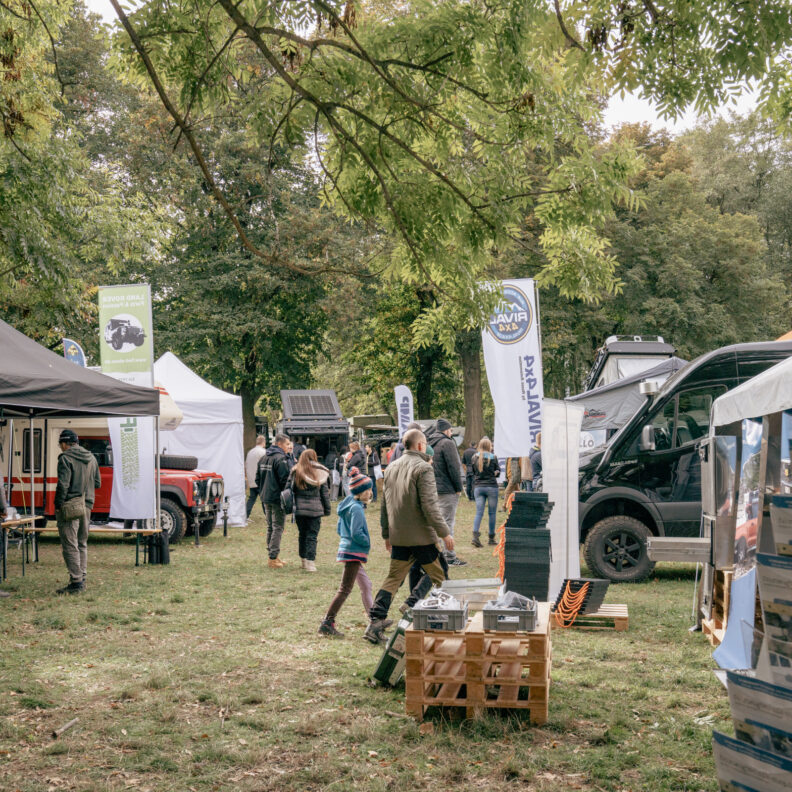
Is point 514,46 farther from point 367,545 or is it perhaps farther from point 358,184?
point 367,545

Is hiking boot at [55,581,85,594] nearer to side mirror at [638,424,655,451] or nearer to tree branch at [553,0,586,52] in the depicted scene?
side mirror at [638,424,655,451]

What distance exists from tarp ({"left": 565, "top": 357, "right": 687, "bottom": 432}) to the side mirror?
366 cm

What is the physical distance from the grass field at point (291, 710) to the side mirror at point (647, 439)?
227 centimetres

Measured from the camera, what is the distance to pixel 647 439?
11.5 m

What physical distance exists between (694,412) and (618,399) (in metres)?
4.25

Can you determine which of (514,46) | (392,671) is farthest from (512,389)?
(514,46)

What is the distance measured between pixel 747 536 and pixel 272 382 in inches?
981

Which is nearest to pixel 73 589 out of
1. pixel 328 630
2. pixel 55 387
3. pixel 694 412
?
pixel 55 387

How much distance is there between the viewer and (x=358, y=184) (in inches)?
219

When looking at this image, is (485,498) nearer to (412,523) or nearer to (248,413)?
(412,523)

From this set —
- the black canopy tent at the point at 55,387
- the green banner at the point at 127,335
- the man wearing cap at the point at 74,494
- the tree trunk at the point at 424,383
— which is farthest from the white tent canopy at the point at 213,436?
the tree trunk at the point at 424,383

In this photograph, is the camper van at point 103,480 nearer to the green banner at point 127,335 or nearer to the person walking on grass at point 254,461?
the green banner at point 127,335

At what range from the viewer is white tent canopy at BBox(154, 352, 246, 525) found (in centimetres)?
1897

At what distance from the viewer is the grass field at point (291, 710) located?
4.84 metres
